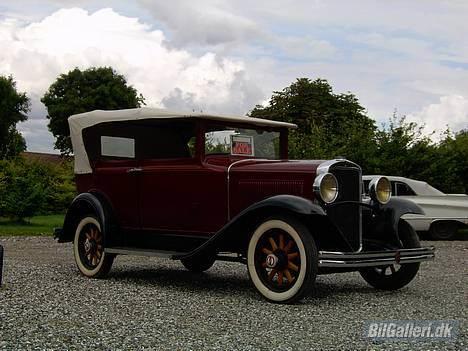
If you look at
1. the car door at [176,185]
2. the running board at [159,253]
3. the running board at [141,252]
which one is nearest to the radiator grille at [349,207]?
the running board at [159,253]

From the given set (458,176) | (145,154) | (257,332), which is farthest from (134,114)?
(458,176)

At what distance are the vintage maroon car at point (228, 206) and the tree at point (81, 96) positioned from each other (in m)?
38.8

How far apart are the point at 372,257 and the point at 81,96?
43972 millimetres

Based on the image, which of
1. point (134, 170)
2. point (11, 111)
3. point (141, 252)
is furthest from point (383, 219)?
point (11, 111)

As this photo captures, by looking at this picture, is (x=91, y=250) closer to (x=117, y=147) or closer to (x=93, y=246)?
(x=93, y=246)

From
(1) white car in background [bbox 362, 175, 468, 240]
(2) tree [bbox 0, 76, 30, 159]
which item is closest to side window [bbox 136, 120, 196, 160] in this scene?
(1) white car in background [bbox 362, 175, 468, 240]

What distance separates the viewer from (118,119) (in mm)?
9227

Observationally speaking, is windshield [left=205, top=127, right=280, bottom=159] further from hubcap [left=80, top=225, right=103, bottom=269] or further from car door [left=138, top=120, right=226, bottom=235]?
hubcap [left=80, top=225, right=103, bottom=269]

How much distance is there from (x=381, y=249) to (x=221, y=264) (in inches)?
146

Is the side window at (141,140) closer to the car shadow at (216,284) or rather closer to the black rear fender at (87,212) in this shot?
the black rear fender at (87,212)

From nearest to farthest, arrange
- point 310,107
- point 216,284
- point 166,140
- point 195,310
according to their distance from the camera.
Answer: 1. point 195,310
2. point 216,284
3. point 166,140
4. point 310,107

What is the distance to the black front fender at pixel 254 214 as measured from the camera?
6926mm

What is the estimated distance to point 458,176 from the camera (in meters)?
20.5

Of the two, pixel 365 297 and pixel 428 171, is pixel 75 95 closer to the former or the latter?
pixel 428 171
